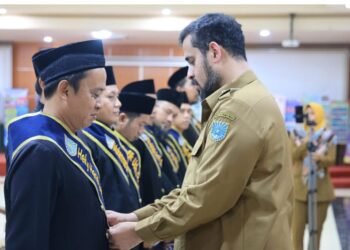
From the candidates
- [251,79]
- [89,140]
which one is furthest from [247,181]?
[89,140]

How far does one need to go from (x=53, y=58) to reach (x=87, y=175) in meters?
0.35

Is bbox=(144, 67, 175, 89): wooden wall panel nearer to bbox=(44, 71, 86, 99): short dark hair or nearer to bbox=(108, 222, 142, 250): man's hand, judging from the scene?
bbox=(108, 222, 142, 250): man's hand

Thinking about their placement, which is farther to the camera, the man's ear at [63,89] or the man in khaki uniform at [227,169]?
the man in khaki uniform at [227,169]

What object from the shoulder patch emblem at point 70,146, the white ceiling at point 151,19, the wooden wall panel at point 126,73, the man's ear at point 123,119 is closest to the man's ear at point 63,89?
the shoulder patch emblem at point 70,146

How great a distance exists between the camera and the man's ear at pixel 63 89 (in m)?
1.50

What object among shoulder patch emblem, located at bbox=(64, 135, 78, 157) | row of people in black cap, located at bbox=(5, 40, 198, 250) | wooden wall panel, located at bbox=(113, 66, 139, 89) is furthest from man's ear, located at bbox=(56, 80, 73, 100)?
wooden wall panel, located at bbox=(113, 66, 139, 89)

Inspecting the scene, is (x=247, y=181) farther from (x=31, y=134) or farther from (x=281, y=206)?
(x=31, y=134)

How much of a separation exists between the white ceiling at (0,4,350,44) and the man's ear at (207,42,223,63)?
21.6 feet

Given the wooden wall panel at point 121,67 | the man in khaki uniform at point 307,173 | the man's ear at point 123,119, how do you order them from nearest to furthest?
1. the man's ear at point 123,119
2. the man in khaki uniform at point 307,173
3. the wooden wall panel at point 121,67

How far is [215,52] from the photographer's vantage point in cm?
173

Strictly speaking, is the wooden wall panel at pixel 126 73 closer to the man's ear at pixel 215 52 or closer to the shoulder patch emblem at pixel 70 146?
the man's ear at pixel 215 52

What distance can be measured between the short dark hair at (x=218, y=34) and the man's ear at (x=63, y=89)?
1.54 ft

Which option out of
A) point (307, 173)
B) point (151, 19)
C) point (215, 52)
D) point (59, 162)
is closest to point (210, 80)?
point (215, 52)

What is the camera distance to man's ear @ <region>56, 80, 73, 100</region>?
150 cm
